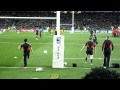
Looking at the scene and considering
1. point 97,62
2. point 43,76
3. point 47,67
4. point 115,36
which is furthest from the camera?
point 115,36

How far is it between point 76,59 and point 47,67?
3.44 meters

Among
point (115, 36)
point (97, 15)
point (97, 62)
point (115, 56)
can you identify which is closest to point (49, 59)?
point (97, 62)

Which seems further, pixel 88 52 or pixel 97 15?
pixel 97 15

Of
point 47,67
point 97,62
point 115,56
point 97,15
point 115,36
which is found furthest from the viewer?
point 97,15

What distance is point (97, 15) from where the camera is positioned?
51219mm

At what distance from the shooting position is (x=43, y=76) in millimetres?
13641

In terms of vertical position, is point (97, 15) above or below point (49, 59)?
above
